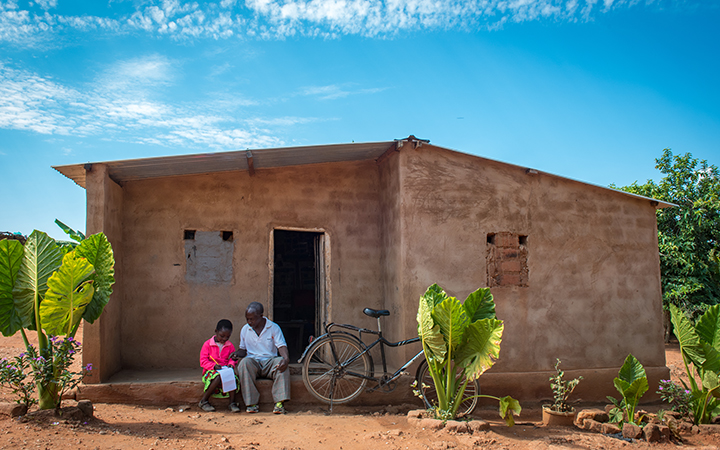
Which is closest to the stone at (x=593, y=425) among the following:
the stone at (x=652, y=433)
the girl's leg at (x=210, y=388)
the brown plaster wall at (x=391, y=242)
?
the stone at (x=652, y=433)

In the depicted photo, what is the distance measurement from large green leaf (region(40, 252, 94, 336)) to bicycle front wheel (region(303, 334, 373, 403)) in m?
2.38

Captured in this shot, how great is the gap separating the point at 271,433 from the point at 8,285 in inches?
108

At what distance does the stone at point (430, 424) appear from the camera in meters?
4.66

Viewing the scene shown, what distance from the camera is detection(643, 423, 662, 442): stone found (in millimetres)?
4918

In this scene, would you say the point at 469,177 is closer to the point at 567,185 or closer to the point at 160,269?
the point at 567,185

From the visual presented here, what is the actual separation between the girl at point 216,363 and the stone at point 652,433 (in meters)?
4.24

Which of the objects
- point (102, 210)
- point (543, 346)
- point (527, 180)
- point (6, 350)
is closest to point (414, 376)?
point (543, 346)

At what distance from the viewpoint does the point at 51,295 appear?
13.9ft

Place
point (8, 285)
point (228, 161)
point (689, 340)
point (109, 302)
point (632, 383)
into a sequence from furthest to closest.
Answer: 1. point (228, 161)
2. point (109, 302)
3. point (689, 340)
4. point (632, 383)
5. point (8, 285)

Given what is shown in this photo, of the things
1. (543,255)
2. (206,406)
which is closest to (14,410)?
(206,406)

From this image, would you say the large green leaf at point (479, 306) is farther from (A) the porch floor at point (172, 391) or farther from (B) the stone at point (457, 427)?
(A) the porch floor at point (172, 391)

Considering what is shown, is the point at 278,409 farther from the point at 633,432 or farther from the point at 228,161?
the point at 633,432

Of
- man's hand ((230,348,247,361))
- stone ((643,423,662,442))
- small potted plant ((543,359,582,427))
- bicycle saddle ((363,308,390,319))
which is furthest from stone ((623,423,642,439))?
man's hand ((230,348,247,361))

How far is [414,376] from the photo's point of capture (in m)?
5.93
